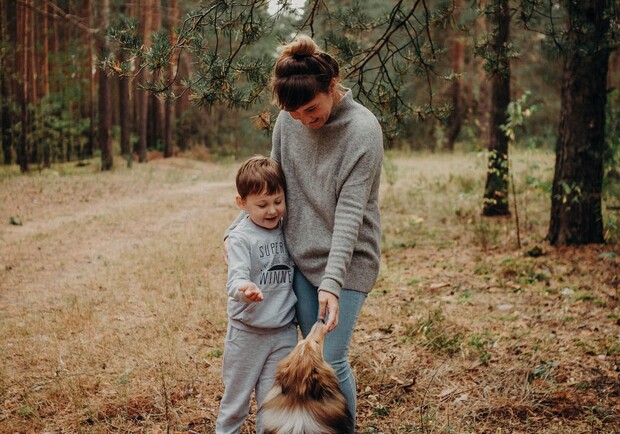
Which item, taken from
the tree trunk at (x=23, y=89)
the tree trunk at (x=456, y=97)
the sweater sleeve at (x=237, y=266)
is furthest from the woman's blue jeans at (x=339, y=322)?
the tree trunk at (x=456, y=97)

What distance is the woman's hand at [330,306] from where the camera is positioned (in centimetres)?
275

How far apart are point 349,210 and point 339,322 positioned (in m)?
0.59

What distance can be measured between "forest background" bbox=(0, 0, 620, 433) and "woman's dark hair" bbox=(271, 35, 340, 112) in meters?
1.15

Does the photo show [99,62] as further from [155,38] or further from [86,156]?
[86,156]

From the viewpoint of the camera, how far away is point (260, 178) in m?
3.05

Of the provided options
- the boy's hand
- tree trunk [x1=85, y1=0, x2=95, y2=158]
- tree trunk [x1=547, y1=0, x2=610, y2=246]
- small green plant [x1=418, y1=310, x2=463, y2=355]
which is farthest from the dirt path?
tree trunk [x1=85, y1=0, x2=95, y2=158]

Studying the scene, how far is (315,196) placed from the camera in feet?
9.84

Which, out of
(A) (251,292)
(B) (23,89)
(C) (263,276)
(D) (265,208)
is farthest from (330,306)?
(B) (23,89)

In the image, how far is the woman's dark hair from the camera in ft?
9.19

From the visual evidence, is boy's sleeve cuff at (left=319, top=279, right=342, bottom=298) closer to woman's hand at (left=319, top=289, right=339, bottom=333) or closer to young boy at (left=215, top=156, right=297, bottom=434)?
woman's hand at (left=319, top=289, right=339, bottom=333)

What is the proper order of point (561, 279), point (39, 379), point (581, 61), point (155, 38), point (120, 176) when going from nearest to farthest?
point (155, 38) < point (39, 379) < point (561, 279) < point (581, 61) < point (120, 176)

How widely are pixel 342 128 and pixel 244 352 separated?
4.25ft

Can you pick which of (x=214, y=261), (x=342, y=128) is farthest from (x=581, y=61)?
(x=342, y=128)

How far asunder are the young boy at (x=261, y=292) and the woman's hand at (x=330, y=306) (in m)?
0.39
